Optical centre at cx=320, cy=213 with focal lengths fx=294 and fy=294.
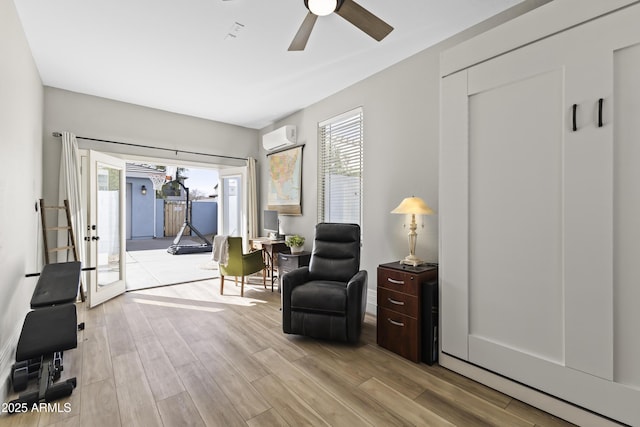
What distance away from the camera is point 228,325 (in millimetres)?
3127

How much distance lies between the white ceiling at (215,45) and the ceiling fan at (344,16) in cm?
43

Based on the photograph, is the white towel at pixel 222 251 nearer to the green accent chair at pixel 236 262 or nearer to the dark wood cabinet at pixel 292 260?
the green accent chair at pixel 236 262

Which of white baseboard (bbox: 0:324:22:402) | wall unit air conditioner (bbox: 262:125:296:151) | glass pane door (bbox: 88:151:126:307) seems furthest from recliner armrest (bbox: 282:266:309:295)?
glass pane door (bbox: 88:151:126:307)

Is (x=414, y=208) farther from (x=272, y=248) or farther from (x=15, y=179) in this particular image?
(x=15, y=179)

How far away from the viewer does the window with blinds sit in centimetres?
381

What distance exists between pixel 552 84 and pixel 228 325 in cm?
336

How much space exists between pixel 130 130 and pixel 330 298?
13.1 ft

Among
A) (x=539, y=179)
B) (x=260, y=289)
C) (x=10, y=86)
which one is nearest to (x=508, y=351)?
(x=539, y=179)

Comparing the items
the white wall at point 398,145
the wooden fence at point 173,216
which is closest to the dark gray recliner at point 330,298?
the white wall at point 398,145

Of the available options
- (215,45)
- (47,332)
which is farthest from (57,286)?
(215,45)

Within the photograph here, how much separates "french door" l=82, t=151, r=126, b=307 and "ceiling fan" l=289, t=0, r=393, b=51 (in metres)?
3.38

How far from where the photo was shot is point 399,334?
2471mm

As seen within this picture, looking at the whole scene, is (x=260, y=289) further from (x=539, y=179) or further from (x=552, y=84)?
(x=552, y=84)

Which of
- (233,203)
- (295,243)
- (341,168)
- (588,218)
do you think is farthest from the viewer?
(233,203)
